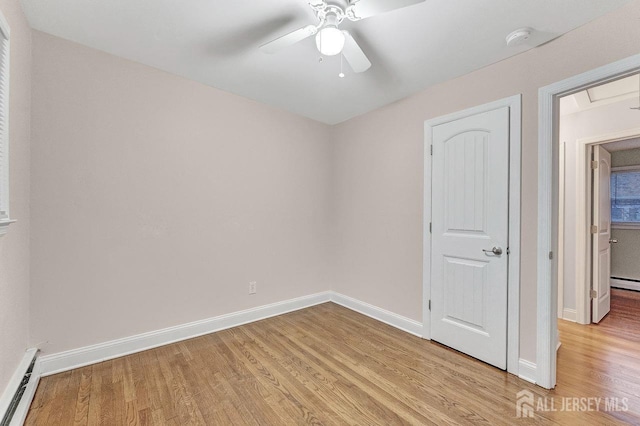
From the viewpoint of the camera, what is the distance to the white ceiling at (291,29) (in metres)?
1.69

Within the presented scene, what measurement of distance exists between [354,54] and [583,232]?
328cm

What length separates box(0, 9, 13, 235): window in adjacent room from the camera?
1389 mm

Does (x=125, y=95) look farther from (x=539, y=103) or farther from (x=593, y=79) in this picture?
(x=593, y=79)

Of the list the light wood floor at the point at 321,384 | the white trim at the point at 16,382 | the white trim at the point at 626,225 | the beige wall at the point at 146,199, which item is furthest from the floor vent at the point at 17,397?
the white trim at the point at 626,225

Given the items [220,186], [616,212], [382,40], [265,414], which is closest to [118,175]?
[220,186]

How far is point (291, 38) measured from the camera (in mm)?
1676

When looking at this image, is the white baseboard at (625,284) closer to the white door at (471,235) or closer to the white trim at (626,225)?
the white trim at (626,225)

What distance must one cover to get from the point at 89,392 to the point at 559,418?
2.98 m

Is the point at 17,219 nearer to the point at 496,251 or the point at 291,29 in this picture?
the point at 291,29

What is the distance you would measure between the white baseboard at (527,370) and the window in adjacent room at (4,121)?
3.30 m

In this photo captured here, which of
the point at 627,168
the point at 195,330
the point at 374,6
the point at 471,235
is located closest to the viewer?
the point at 374,6

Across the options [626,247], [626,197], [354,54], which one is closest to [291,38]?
[354,54]

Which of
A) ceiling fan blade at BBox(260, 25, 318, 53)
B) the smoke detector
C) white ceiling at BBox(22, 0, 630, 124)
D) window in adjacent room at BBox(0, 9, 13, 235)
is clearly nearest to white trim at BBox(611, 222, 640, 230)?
white ceiling at BBox(22, 0, 630, 124)

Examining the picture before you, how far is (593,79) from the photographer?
1714 millimetres
